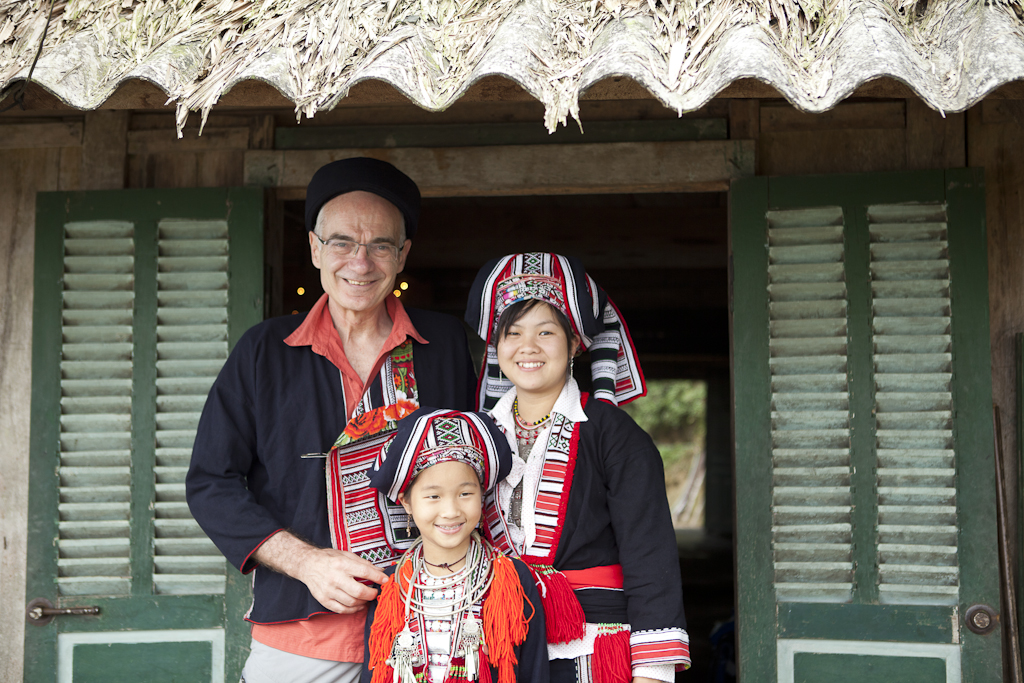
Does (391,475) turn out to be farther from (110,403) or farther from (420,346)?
(110,403)

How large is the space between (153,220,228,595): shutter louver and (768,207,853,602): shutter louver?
5.80ft

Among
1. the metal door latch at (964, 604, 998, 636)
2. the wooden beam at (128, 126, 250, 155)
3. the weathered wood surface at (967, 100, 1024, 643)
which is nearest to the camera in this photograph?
the metal door latch at (964, 604, 998, 636)

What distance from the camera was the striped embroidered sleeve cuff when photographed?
6.63ft

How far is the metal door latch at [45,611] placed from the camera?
2.79 meters

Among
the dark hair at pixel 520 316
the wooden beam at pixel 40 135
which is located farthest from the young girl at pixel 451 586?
the wooden beam at pixel 40 135

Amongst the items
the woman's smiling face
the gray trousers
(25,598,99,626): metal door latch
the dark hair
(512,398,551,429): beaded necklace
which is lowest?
the gray trousers

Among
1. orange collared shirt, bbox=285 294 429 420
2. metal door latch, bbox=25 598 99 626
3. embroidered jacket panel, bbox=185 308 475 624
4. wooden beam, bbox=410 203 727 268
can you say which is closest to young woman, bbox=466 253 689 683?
orange collared shirt, bbox=285 294 429 420

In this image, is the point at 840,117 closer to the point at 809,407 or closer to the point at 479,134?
the point at 809,407

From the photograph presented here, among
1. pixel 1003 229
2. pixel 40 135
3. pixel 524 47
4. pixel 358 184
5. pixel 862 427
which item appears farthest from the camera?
pixel 40 135

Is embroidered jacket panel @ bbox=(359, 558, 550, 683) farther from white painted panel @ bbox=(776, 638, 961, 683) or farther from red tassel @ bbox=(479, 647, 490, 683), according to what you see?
white painted panel @ bbox=(776, 638, 961, 683)

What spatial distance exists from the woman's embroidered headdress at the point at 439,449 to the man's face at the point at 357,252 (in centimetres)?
43

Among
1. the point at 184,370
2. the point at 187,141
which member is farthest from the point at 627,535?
the point at 187,141

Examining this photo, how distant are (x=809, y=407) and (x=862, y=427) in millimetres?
164

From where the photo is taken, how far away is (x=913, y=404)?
8.73ft
